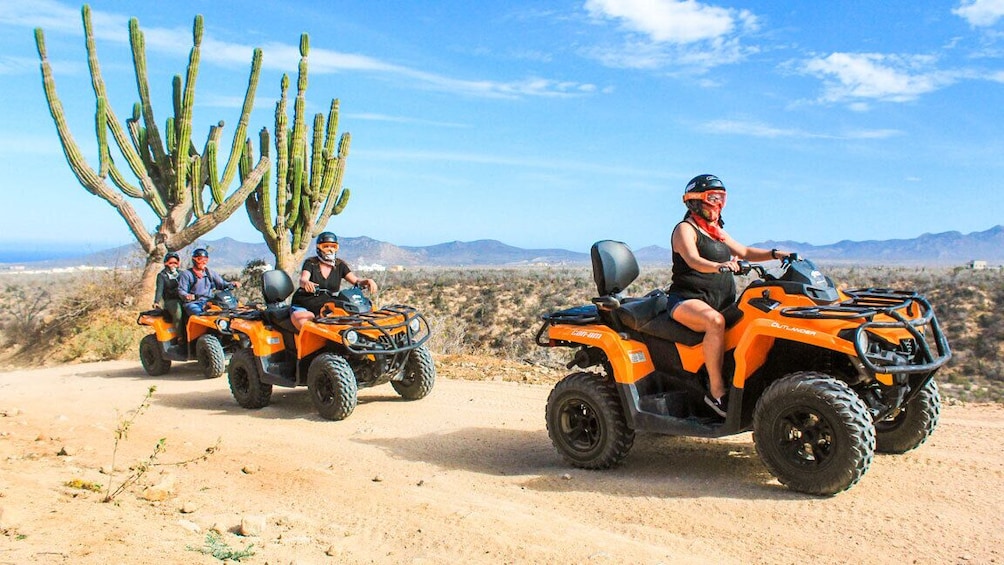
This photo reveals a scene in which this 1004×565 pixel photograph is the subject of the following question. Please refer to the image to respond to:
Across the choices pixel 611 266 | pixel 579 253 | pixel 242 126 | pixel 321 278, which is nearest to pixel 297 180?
pixel 242 126

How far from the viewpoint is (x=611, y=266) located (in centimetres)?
691

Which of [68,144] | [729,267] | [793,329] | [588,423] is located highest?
[68,144]

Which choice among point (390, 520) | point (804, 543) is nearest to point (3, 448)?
point (390, 520)

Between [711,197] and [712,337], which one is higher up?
[711,197]

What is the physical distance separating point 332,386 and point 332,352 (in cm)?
64

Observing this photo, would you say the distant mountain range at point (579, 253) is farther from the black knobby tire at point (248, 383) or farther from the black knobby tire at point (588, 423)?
the black knobby tire at point (588, 423)

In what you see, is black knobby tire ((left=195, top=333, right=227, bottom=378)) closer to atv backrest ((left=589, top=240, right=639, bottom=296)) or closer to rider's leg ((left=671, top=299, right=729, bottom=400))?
atv backrest ((left=589, top=240, right=639, bottom=296))

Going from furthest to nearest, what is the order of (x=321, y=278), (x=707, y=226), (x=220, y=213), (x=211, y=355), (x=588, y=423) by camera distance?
(x=220, y=213) → (x=211, y=355) → (x=321, y=278) → (x=588, y=423) → (x=707, y=226)

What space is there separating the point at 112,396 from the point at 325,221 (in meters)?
12.1

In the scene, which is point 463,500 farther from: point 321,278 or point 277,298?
point 277,298

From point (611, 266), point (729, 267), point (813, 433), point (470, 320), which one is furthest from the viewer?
point (470, 320)

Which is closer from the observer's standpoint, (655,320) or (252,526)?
(252,526)

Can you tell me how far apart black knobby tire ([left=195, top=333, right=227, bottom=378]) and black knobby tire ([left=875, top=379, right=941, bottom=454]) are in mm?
9948

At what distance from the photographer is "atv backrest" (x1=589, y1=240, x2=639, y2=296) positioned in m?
6.88
